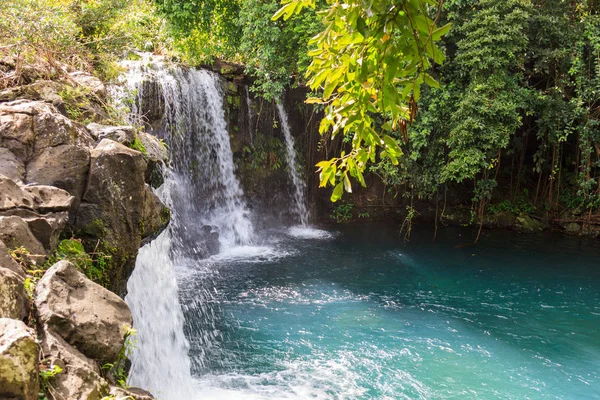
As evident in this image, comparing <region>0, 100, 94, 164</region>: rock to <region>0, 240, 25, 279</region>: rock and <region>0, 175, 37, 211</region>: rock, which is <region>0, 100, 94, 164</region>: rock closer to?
<region>0, 175, 37, 211</region>: rock

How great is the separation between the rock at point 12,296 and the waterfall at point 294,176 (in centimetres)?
964

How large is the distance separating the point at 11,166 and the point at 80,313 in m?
1.46

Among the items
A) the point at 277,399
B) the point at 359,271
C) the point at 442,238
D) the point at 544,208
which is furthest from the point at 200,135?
the point at 544,208

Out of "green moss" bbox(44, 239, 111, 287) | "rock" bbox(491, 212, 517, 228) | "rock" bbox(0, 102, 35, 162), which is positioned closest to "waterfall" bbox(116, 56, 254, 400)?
"green moss" bbox(44, 239, 111, 287)

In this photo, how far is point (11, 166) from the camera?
3389mm

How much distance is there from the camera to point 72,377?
7.37ft

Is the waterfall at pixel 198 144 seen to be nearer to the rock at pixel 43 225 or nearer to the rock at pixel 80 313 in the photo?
the rock at pixel 43 225

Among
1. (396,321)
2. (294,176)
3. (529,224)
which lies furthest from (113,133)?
(529,224)

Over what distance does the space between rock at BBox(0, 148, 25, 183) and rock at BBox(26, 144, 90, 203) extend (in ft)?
0.23

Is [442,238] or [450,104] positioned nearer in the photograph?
[450,104]

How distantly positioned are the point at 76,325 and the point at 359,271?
6.62 m

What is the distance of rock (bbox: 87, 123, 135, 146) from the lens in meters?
4.12

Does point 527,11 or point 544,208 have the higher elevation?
point 527,11

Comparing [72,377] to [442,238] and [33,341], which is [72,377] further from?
[442,238]
